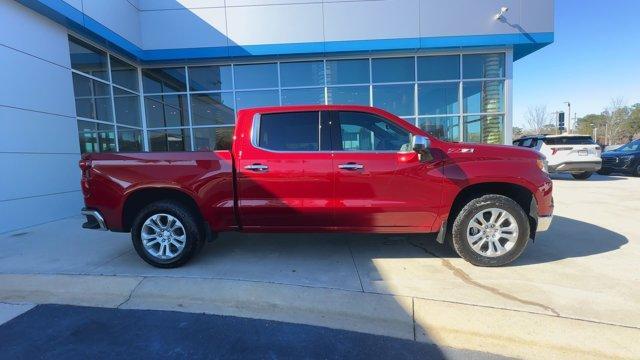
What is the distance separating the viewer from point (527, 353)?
2.74m

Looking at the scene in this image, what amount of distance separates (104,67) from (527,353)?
11689 mm

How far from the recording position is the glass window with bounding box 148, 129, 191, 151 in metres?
12.6

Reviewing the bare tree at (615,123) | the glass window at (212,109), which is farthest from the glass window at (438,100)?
the bare tree at (615,123)

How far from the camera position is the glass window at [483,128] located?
12.3 m

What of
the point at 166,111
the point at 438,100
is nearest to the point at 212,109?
the point at 166,111

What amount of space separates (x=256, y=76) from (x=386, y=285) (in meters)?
10.0

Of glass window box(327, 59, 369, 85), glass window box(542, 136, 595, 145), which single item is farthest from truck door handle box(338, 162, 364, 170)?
glass window box(542, 136, 595, 145)

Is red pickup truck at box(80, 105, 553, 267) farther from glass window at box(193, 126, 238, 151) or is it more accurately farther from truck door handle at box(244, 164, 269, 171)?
glass window at box(193, 126, 238, 151)

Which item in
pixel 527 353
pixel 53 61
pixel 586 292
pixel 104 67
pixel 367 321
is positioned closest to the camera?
pixel 527 353

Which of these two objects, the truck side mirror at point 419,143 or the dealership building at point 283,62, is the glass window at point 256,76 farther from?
the truck side mirror at point 419,143

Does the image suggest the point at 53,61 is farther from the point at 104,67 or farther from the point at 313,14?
the point at 313,14

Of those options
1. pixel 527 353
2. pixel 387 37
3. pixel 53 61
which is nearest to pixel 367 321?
pixel 527 353

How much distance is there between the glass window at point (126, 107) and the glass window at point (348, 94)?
20.9 ft

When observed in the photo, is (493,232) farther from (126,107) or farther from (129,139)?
(126,107)
